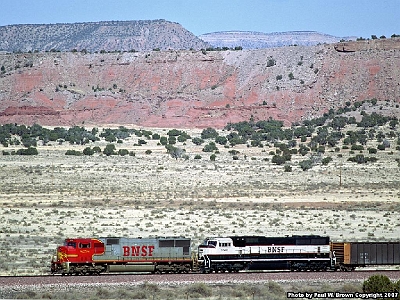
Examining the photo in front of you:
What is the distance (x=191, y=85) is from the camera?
140000mm

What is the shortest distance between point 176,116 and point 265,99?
14.1 m

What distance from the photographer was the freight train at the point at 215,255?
29.7 metres

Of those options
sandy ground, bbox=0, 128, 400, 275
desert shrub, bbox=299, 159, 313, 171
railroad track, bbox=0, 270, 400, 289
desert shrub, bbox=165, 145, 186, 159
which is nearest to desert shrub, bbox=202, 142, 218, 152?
sandy ground, bbox=0, 128, 400, 275

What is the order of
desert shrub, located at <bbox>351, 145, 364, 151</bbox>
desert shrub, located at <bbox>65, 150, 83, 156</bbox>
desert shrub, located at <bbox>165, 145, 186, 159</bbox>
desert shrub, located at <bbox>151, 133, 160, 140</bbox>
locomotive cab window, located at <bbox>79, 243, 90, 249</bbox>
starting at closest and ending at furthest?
1. locomotive cab window, located at <bbox>79, 243, 90, 249</bbox>
2. desert shrub, located at <bbox>165, 145, 186, 159</bbox>
3. desert shrub, located at <bbox>65, 150, 83, 156</bbox>
4. desert shrub, located at <bbox>351, 145, 364, 151</bbox>
5. desert shrub, located at <bbox>151, 133, 160, 140</bbox>

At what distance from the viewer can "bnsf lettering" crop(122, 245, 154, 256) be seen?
30016mm

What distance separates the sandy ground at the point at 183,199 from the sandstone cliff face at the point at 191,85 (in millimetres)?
32042

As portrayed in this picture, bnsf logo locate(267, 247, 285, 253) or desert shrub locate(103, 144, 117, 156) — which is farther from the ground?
desert shrub locate(103, 144, 117, 156)

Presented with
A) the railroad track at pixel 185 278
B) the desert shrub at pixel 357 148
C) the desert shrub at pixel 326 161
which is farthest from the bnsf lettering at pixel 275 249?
the desert shrub at pixel 357 148

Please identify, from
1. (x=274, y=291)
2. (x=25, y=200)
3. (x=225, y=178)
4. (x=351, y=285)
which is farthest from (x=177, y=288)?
(x=225, y=178)

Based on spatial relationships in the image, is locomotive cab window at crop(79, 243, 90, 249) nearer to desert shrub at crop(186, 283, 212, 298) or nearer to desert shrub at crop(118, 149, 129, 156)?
desert shrub at crop(186, 283, 212, 298)

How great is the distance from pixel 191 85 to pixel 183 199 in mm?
81780

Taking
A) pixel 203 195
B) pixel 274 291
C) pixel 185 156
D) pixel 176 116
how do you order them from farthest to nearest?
pixel 176 116 → pixel 185 156 → pixel 203 195 → pixel 274 291

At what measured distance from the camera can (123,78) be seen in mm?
145125

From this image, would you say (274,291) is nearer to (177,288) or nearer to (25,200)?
(177,288)
